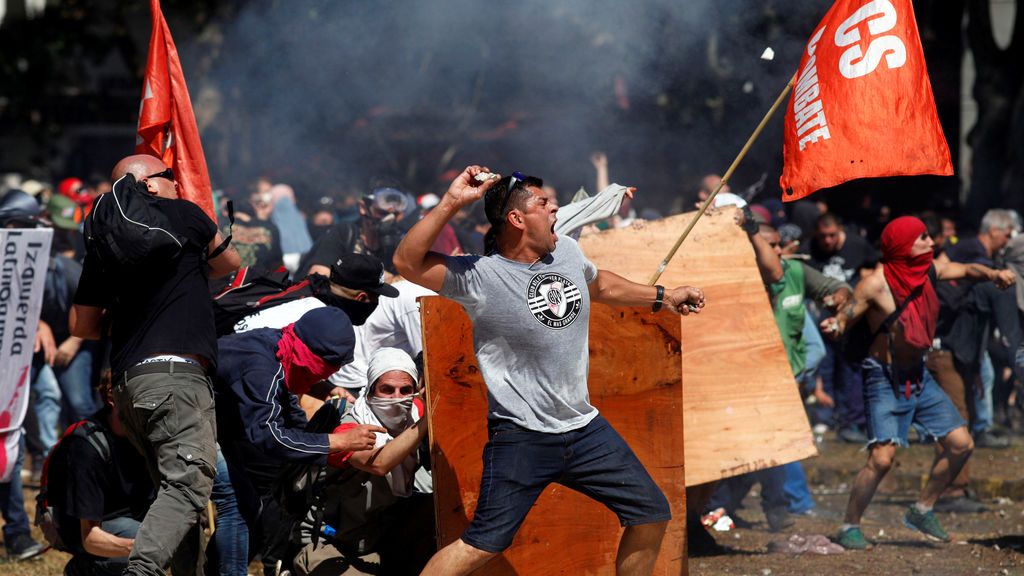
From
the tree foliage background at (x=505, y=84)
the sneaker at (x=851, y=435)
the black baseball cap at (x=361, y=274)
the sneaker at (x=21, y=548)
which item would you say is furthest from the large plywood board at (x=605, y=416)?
the tree foliage background at (x=505, y=84)

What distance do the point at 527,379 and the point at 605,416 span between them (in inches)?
30.3

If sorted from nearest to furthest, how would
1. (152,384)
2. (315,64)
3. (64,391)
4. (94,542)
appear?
(152,384)
(94,542)
(64,391)
(315,64)

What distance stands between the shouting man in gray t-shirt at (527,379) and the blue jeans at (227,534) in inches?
41.4

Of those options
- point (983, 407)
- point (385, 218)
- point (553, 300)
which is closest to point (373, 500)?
point (553, 300)

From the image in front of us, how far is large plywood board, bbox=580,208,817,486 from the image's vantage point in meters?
5.98

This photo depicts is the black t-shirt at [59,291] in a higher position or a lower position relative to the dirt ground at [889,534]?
higher

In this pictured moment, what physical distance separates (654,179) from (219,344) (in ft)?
38.0

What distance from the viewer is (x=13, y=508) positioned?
659 centimetres

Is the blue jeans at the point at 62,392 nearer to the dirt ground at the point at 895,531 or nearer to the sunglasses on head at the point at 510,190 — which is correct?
the dirt ground at the point at 895,531

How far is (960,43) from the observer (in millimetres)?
16359

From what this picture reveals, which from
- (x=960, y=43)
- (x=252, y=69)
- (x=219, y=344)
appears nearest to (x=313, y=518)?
(x=219, y=344)

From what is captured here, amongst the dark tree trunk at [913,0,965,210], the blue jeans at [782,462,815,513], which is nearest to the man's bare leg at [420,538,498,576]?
the blue jeans at [782,462,815,513]

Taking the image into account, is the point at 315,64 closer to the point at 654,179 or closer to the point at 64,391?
Answer: the point at 654,179

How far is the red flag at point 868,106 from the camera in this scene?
5.51 m
